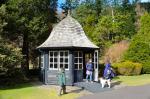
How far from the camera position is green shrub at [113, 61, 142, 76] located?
129 ft

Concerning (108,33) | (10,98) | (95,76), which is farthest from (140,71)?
(108,33)

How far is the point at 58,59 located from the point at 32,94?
A: 262 inches

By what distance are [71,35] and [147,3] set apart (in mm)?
47201

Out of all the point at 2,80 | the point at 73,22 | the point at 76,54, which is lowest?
the point at 2,80

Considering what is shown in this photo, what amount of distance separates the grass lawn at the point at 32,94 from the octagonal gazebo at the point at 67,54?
3.35 meters

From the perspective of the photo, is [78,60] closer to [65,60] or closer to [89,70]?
[65,60]

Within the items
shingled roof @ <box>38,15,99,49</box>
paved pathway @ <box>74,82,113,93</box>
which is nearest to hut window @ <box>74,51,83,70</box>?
shingled roof @ <box>38,15,99,49</box>

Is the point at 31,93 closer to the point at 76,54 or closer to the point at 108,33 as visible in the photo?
the point at 76,54

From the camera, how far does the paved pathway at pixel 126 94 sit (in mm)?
24703

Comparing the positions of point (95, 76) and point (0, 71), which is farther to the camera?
point (95, 76)

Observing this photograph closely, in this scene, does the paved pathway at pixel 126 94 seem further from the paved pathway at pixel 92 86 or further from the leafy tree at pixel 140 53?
the leafy tree at pixel 140 53

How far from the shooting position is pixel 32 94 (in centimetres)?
2667

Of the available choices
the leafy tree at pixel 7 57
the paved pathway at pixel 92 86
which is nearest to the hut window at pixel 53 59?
the paved pathway at pixel 92 86

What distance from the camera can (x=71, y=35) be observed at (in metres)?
34.1
